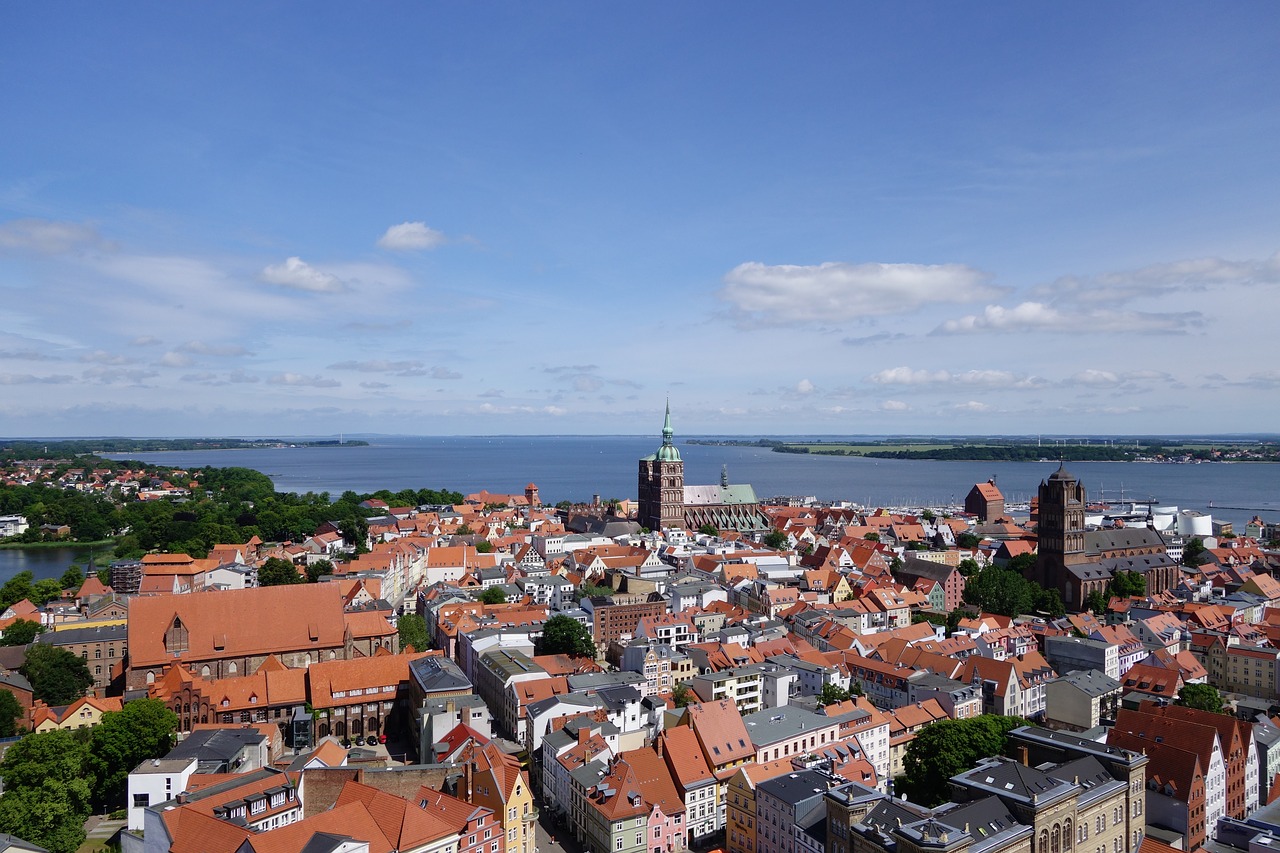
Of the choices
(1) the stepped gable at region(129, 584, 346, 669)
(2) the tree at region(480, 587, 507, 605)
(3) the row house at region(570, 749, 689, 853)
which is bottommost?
(3) the row house at region(570, 749, 689, 853)

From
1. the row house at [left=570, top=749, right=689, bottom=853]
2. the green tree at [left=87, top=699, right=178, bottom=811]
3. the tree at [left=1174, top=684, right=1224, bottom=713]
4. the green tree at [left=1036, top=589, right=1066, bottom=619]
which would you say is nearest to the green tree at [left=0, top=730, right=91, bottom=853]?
the green tree at [left=87, top=699, right=178, bottom=811]

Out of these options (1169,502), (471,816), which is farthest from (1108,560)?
(1169,502)

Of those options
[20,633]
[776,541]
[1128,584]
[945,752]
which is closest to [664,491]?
[776,541]

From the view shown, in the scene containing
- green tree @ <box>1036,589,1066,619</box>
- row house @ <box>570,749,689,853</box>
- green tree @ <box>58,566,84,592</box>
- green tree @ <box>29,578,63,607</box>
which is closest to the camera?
row house @ <box>570,749,689,853</box>

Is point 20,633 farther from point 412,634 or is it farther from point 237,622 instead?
point 412,634

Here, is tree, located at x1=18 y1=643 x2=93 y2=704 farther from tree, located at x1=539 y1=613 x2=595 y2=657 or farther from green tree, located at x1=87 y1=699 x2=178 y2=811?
tree, located at x1=539 y1=613 x2=595 y2=657
